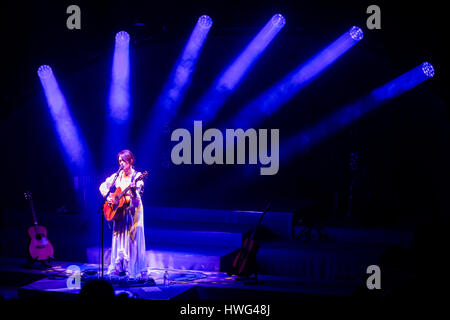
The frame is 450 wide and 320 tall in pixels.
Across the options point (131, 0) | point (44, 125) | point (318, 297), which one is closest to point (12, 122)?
point (44, 125)

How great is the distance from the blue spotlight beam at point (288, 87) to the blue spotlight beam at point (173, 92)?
122 cm

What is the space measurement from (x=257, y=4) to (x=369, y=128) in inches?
139

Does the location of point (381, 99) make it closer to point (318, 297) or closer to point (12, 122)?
point (318, 297)

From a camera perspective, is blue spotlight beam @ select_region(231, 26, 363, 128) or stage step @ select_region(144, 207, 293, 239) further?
blue spotlight beam @ select_region(231, 26, 363, 128)

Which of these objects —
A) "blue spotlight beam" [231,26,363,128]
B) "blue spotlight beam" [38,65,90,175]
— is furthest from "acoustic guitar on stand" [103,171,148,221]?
"blue spotlight beam" [231,26,363,128]

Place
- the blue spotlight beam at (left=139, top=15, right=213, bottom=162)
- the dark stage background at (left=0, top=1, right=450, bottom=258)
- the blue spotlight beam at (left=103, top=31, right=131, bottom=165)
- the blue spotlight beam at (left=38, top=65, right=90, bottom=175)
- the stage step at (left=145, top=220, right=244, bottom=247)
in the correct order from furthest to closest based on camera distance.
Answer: the blue spotlight beam at (left=38, top=65, right=90, bottom=175)
the blue spotlight beam at (left=139, top=15, right=213, bottom=162)
the blue spotlight beam at (left=103, top=31, right=131, bottom=165)
the dark stage background at (left=0, top=1, right=450, bottom=258)
the stage step at (left=145, top=220, right=244, bottom=247)

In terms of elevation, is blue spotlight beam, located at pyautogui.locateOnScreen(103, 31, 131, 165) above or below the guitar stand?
above

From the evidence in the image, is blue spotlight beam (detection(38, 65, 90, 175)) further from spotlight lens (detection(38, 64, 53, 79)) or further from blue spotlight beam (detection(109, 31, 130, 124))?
blue spotlight beam (detection(109, 31, 130, 124))

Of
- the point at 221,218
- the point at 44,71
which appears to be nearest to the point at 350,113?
the point at 221,218

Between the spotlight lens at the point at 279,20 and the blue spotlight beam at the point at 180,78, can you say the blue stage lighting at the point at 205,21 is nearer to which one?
the blue spotlight beam at the point at 180,78

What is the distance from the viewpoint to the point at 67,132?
1148 cm

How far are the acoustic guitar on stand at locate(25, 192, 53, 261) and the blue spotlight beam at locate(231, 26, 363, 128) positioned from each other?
5009mm

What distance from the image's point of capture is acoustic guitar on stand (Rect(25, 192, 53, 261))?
7.61m

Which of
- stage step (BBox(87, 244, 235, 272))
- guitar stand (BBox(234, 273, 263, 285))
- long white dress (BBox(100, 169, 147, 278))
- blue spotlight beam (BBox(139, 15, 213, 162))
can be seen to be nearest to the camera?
guitar stand (BBox(234, 273, 263, 285))
